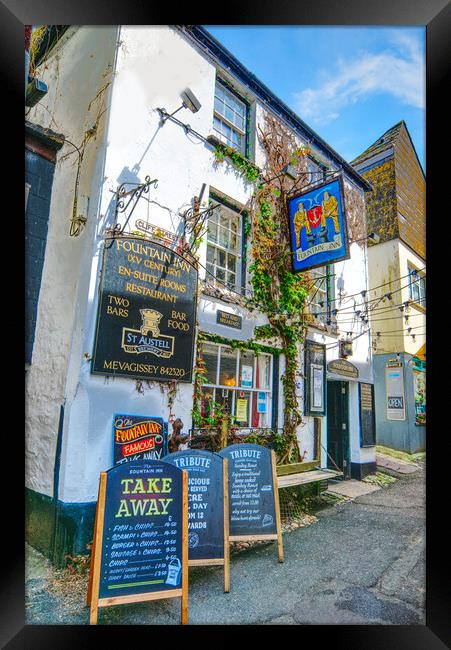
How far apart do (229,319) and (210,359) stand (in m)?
0.72

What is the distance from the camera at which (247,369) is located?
6.82 meters

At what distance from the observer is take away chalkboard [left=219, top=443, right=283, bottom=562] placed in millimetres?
4406

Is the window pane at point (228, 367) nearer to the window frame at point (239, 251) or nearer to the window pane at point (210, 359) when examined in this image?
the window pane at point (210, 359)

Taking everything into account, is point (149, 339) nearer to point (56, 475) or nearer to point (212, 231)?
point (56, 475)

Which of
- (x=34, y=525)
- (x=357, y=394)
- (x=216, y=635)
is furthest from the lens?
(x=357, y=394)

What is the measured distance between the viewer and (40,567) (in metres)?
4.34

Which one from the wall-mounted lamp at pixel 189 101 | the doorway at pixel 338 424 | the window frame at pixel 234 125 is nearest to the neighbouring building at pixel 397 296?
the doorway at pixel 338 424

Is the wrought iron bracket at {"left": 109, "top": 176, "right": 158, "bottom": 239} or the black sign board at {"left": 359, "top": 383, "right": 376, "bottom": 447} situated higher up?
the wrought iron bracket at {"left": 109, "top": 176, "right": 158, "bottom": 239}

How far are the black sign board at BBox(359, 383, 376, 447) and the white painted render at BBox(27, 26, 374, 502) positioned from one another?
4.34m

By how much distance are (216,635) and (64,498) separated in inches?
79.9

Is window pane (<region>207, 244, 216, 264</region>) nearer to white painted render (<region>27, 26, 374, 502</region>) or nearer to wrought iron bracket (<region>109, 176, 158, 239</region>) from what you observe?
white painted render (<region>27, 26, 374, 502</region>)

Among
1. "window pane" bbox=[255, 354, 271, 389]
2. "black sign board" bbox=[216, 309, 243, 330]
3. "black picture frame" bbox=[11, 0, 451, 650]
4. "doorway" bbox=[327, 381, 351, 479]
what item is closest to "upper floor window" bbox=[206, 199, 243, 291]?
"black sign board" bbox=[216, 309, 243, 330]
